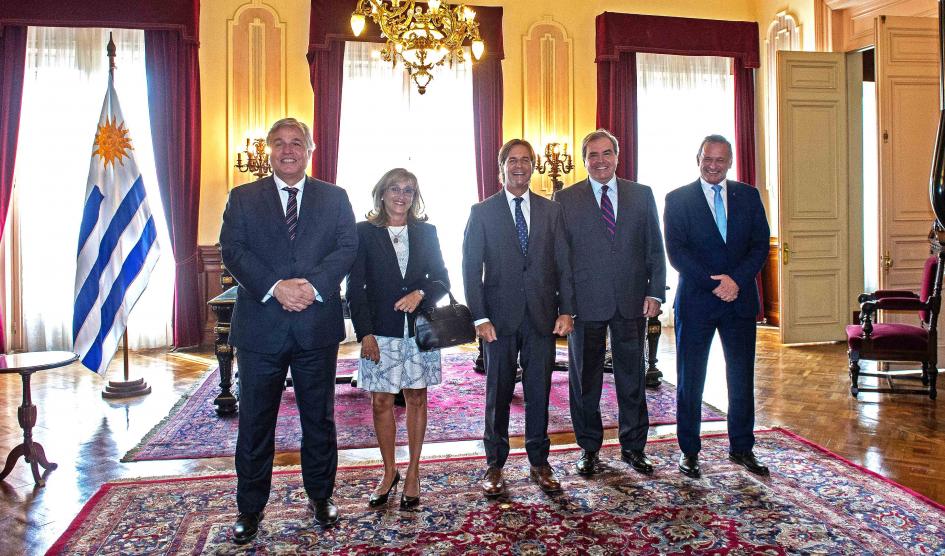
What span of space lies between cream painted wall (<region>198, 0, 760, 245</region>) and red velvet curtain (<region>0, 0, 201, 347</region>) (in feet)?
0.61

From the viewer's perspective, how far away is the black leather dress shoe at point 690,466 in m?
3.42

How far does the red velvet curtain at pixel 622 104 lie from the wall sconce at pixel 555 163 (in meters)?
0.59

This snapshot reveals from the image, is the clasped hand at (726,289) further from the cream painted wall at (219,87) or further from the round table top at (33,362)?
the cream painted wall at (219,87)

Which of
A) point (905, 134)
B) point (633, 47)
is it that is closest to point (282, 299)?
point (905, 134)

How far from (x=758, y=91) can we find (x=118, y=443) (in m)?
7.72

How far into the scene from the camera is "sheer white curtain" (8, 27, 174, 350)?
7230mm

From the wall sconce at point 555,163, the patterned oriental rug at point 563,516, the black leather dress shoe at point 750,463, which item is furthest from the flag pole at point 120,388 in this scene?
the wall sconce at point 555,163

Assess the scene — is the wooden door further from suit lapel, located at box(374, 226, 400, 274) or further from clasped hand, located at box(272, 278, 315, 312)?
clasped hand, located at box(272, 278, 315, 312)

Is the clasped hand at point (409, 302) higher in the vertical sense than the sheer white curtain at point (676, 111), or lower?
lower

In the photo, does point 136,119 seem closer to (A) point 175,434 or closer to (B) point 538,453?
(A) point 175,434

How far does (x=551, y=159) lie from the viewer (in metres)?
7.97

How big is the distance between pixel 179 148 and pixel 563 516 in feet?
19.5

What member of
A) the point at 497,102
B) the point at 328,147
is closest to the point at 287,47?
the point at 328,147

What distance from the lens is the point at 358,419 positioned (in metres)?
4.62
